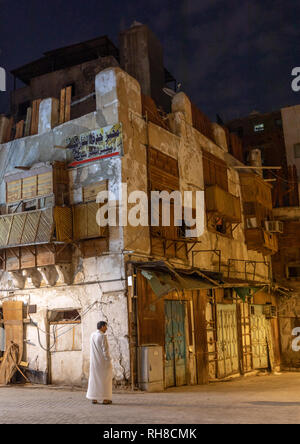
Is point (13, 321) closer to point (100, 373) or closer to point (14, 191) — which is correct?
point (14, 191)

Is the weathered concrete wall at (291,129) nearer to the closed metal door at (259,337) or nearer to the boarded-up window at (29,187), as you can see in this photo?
the closed metal door at (259,337)

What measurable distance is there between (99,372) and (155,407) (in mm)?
1385

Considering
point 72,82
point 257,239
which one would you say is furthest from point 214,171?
point 72,82

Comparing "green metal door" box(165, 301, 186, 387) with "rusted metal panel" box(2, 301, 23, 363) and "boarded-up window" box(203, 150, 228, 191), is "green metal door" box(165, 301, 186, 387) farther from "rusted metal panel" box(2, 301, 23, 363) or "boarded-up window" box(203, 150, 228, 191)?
"boarded-up window" box(203, 150, 228, 191)

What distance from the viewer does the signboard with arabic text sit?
45.5 ft

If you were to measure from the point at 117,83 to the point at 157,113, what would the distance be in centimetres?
249

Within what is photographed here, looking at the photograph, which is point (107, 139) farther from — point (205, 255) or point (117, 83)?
point (205, 255)

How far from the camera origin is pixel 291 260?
24125mm

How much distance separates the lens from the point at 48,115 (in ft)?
52.0

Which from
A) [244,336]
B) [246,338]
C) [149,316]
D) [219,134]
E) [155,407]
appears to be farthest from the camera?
[219,134]

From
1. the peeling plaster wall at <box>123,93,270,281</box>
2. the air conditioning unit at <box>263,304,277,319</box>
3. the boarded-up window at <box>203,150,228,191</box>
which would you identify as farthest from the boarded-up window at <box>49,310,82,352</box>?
the air conditioning unit at <box>263,304,277,319</box>

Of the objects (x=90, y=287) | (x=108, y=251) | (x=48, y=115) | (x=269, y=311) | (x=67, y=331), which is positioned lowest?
(x=67, y=331)

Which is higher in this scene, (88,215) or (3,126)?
(3,126)

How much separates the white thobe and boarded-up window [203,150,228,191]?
9.70m
